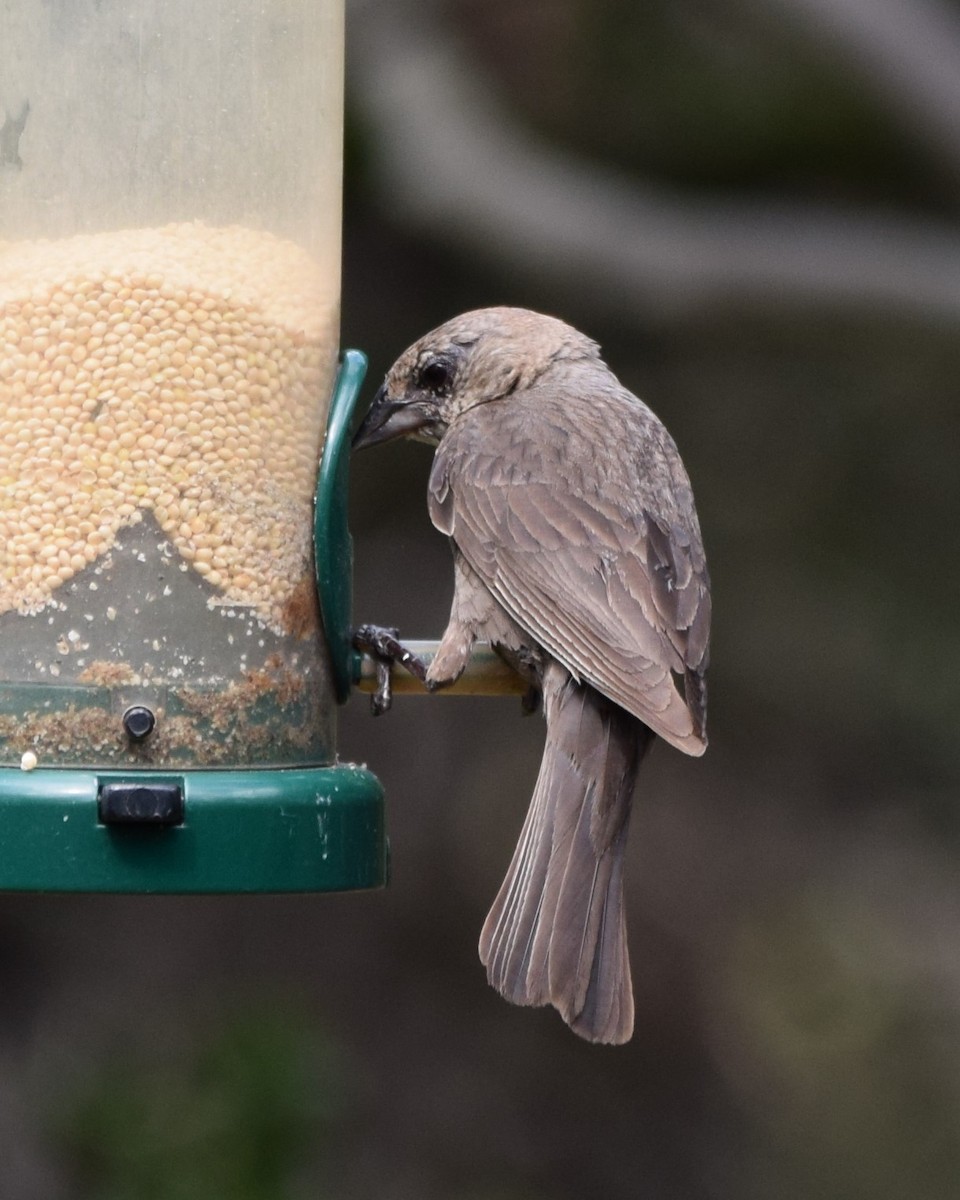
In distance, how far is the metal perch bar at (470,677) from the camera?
4.66m

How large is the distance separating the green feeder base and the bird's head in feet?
5.02

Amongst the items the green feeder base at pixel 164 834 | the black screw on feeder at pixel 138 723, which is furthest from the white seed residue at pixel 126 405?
the green feeder base at pixel 164 834

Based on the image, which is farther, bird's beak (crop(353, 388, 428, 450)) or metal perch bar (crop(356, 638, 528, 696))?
bird's beak (crop(353, 388, 428, 450))

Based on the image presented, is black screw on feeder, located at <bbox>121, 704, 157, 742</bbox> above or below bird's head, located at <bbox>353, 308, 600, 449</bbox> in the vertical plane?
below

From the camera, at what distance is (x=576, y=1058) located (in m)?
9.19

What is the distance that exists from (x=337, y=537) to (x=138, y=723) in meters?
0.68

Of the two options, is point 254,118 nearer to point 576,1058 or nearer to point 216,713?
point 216,713

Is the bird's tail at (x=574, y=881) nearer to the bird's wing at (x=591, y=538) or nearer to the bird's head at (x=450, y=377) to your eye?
the bird's wing at (x=591, y=538)

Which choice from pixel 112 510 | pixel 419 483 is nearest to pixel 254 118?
pixel 112 510

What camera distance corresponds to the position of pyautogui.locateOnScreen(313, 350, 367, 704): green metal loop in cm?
447

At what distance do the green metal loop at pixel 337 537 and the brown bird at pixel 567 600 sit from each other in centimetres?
24

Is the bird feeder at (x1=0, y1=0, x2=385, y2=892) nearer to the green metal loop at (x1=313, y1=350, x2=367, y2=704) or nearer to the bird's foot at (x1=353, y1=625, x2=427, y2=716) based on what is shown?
the green metal loop at (x1=313, y1=350, x2=367, y2=704)

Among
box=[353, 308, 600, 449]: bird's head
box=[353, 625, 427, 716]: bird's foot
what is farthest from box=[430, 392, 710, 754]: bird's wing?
box=[353, 625, 427, 716]: bird's foot

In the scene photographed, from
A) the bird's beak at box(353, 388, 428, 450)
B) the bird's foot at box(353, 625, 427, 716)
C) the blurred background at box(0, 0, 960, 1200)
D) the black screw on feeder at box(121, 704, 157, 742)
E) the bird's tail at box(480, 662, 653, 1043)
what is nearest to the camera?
the black screw on feeder at box(121, 704, 157, 742)
